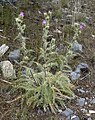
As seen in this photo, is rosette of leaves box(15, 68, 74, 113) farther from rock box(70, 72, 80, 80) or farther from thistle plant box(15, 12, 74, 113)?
rock box(70, 72, 80, 80)

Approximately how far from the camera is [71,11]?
5113 mm

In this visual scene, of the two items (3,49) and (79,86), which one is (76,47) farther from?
(3,49)

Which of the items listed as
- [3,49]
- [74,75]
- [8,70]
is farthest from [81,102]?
[3,49]

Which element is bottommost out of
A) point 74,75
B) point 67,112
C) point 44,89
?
point 67,112

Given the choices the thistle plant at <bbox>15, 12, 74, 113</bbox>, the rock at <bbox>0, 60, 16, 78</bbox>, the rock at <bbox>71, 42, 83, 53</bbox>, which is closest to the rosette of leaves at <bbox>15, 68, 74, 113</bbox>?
the thistle plant at <bbox>15, 12, 74, 113</bbox>

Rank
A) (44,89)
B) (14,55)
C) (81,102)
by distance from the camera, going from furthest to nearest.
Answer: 1. (14,55)
2. (81,102)
3. (44,89)

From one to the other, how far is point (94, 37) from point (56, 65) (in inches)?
47.7

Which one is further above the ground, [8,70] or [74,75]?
[8,70]

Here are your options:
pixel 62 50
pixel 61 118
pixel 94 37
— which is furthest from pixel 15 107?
pixel 94 37

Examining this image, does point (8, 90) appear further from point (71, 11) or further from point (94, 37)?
point (71, 11)

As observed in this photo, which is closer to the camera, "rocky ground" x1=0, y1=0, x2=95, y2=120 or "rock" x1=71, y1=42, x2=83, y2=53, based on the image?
"rocky ground" x1=0, y1=0, x2=95, y2=120

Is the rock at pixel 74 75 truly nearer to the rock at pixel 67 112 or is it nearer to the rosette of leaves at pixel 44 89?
the rosette of leaves at pixel 44 89

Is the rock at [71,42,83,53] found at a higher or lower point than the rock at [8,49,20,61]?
lower

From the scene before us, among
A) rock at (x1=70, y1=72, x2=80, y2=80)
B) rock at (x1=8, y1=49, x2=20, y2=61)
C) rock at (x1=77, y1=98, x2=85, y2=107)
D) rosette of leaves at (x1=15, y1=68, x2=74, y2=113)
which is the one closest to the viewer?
rosette of leaves at (x1=15, y1=68, x2=74, y2=113)
